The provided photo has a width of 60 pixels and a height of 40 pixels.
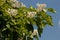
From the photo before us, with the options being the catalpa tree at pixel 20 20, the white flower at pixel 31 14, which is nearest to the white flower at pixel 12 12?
the catalpa tree at pixel 20 20

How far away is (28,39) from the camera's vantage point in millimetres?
8328

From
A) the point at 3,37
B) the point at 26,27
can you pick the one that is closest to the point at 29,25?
the point at 26,27

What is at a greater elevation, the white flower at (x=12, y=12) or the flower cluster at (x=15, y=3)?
the flower cluster at (x=15, y=3)

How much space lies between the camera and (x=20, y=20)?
8094mm

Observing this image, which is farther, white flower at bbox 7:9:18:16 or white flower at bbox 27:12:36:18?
white flower at bbox 27:12:36:18

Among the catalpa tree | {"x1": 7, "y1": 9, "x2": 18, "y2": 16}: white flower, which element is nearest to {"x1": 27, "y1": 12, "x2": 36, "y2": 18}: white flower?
the catalpa tree

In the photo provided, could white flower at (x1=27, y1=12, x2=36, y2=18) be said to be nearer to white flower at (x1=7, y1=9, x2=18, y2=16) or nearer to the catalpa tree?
the catalpa tree

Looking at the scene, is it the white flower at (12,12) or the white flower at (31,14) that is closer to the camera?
the white flower at (12,12)

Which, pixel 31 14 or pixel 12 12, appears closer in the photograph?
pixel 12 12

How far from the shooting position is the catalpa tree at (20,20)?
26.5 feet

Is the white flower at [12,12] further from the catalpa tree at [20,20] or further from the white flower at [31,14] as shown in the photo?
the white flower at [31,14]

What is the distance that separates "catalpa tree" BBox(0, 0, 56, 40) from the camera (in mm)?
8078

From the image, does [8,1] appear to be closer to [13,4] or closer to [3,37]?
[13,4]

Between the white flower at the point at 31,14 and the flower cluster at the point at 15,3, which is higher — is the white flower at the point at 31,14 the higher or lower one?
the lower one
